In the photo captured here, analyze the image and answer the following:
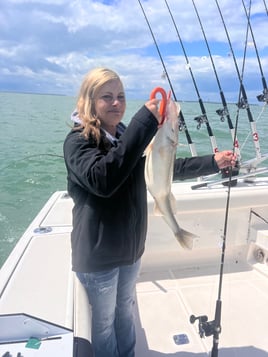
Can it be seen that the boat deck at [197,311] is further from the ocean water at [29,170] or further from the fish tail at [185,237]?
the ocean water at [29,170]

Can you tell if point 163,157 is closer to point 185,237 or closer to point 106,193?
point 106,193

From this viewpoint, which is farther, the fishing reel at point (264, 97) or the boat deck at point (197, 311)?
the fishing reel at point (264, 97)

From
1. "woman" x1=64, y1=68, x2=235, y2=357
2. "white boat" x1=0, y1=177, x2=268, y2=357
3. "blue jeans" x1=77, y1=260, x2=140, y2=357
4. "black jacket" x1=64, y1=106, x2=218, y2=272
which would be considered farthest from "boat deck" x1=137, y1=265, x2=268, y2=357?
"black jacket" x1=64, y1=106, x2=218, y2=272

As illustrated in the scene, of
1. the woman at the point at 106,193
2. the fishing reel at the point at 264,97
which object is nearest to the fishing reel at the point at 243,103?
the fishing reel at the point at 264,97

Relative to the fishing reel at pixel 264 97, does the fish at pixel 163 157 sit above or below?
below

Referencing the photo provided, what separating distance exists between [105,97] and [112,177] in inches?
16.5

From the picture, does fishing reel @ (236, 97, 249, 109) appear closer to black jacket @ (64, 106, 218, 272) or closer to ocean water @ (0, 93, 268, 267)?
ocean water @ (0, 93, 268, 267)

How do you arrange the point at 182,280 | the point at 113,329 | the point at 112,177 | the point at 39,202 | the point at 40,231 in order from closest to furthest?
the point at 112,177 → the point at 113,329 → the point at 40,231 → the point at 182,280 → the point at 39,202

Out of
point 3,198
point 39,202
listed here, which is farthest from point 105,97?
point 3,198

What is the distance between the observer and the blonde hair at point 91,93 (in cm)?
154

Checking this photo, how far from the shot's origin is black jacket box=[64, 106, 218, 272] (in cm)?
137

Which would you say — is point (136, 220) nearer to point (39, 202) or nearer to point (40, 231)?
point (40, 231)

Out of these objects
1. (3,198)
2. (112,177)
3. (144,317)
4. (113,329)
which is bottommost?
(3,198)

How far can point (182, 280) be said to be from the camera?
3291 mm
